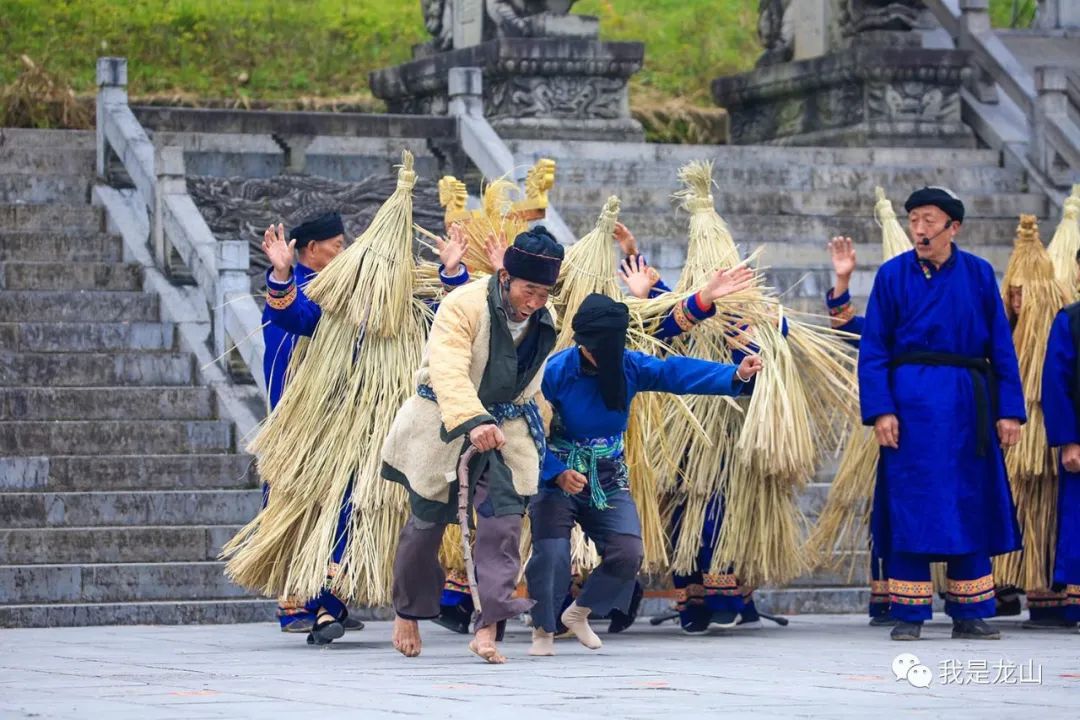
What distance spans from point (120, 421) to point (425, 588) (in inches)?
135

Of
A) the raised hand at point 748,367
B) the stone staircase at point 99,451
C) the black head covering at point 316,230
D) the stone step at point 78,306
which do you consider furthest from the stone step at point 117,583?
the raised hand at point 748,367

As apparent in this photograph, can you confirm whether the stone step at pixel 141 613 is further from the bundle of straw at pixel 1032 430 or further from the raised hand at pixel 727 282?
the bundle of straw at pixel 1032 430

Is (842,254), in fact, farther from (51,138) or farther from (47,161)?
(51,138)

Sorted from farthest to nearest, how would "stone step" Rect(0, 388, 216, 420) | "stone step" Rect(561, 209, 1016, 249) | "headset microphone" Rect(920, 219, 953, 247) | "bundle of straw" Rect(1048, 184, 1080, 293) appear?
"stone step" Rect(561, 209, 1016, 249), "stone step" Rect(0, 388, 216, 420), "bundle of straw" Rect(1048, 184, 1080, 293), "headset microphone" Rect(920, 219, 953, 247)

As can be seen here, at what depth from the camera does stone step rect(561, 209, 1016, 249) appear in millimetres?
14000

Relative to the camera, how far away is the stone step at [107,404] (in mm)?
11109

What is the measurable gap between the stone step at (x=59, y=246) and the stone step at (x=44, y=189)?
2.65 feet

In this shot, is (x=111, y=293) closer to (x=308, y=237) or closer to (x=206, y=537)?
(x=206, y=537)

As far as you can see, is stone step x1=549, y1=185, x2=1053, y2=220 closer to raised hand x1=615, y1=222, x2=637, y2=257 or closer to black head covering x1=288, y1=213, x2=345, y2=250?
raised hand x1=615, y1=222, x2=637, y2=257

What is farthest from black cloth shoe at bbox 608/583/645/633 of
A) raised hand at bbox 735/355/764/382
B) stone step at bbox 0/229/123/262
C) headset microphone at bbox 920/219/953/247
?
stone step at bbox 0/229/123/262

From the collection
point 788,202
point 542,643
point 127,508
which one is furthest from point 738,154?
point 542,643

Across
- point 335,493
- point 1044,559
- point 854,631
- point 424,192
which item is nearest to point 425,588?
point 335,493

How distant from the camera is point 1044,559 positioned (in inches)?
380

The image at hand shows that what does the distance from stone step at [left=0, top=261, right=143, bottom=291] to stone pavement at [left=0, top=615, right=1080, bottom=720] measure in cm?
338
